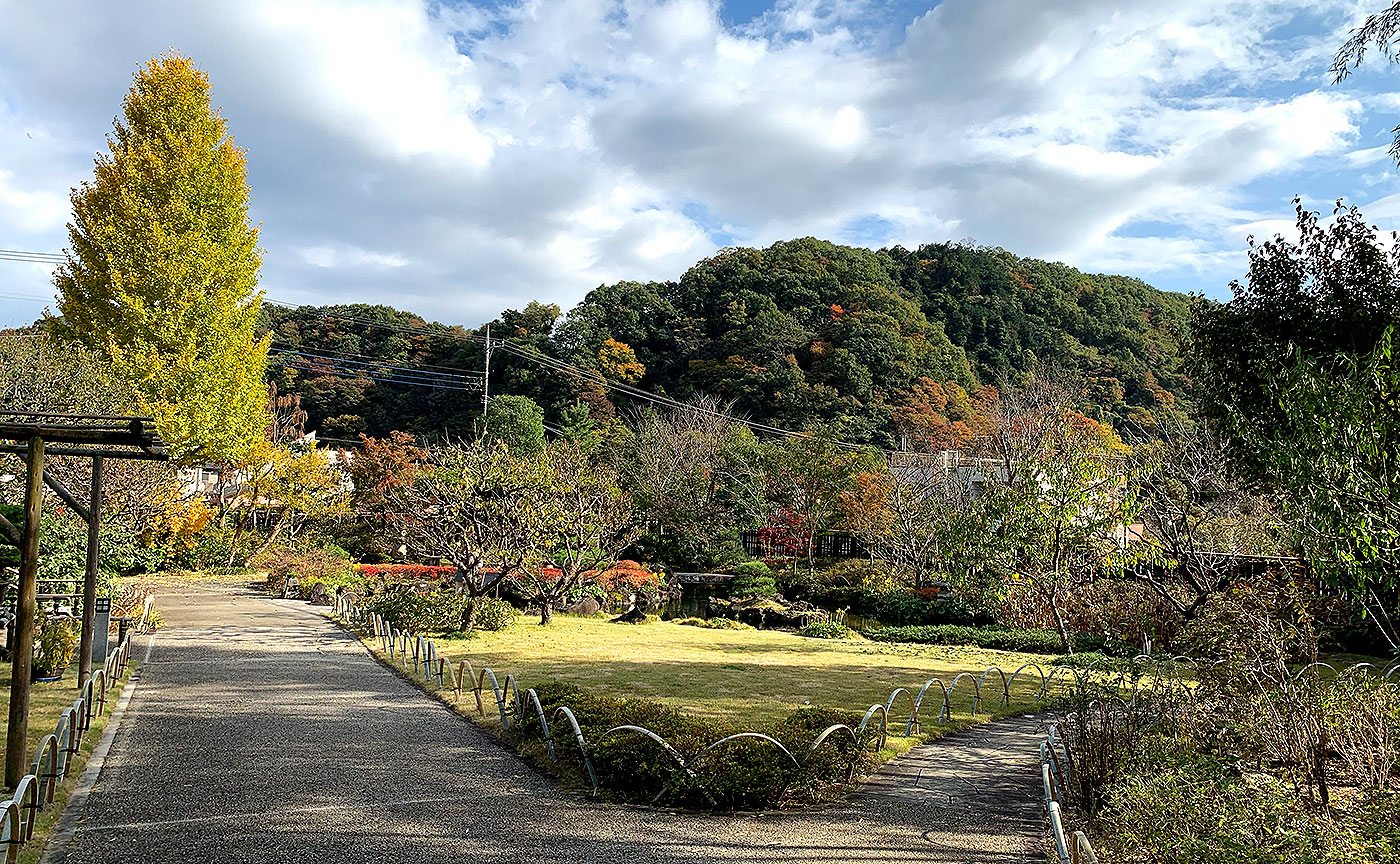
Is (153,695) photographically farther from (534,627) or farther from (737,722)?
(534,627)

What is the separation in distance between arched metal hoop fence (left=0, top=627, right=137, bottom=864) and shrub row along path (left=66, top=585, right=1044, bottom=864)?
0.26 metres

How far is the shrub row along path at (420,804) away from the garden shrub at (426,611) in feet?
17.0

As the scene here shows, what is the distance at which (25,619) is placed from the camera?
5.79m

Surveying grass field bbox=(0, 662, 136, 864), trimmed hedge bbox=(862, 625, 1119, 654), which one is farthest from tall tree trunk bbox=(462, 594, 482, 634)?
trimmed hedge bbox=(862, 625, 1119, 654)

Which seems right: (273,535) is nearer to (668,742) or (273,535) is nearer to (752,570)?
(752,570)

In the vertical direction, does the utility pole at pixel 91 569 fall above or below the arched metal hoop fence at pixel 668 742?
above

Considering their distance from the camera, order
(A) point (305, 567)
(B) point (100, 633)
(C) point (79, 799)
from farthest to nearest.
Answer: (A) point (305, 567)
(B) point (100, 633)
(C) point (79, 799)

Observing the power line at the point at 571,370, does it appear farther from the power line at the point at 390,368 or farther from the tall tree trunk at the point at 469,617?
the tall tree trunk at the point at 469,617

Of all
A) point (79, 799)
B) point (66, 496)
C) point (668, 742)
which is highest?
point (66, 496)

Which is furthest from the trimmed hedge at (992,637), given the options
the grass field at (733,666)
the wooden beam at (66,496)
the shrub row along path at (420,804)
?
the wooden beam at (66,496)

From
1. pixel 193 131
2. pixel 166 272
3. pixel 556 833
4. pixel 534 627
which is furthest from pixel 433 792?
pixel 193 131

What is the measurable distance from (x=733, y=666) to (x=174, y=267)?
1432 cm

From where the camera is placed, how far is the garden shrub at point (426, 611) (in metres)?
14.5

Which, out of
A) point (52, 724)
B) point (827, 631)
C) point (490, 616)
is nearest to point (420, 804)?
point (52, 724)
